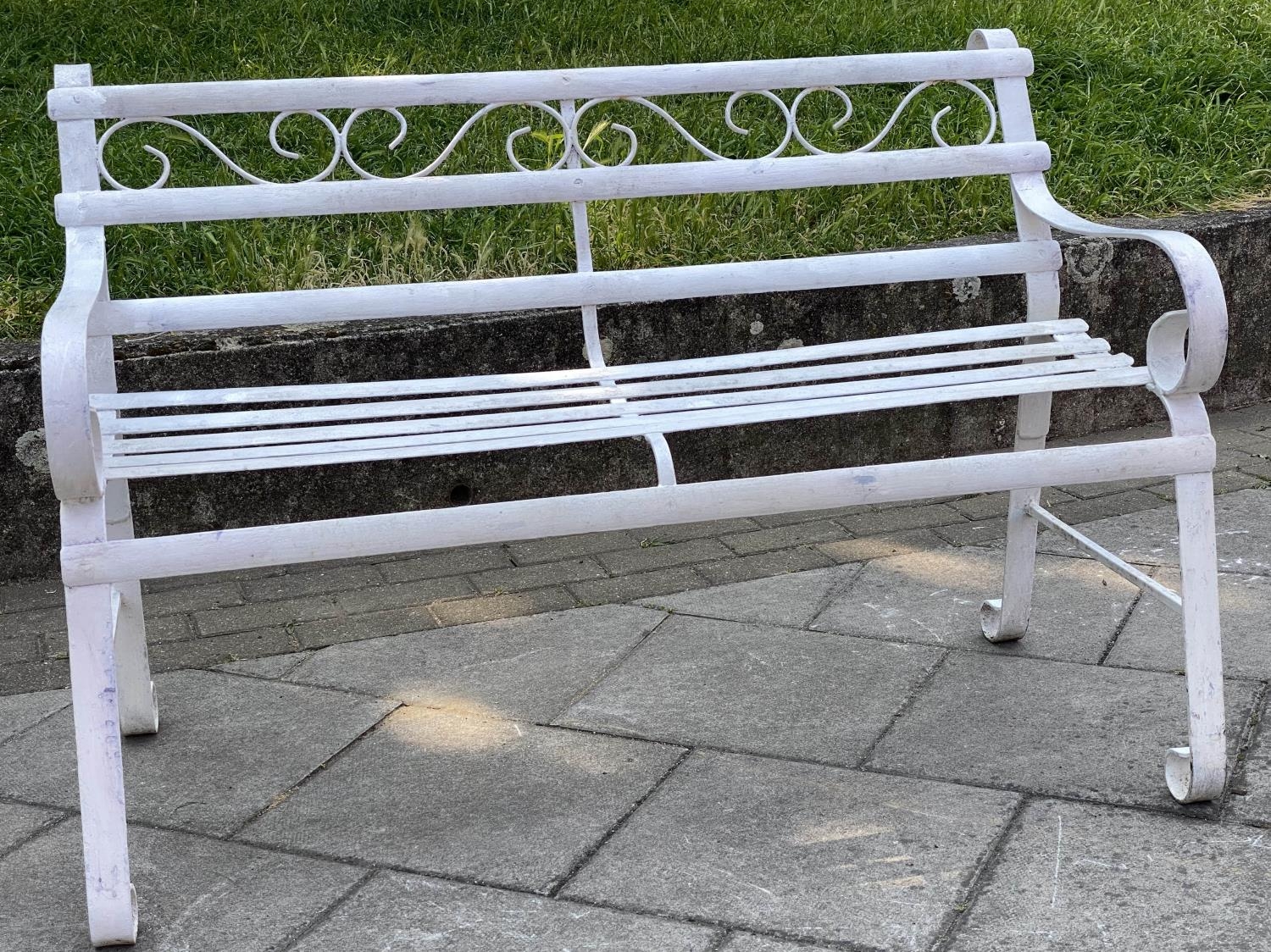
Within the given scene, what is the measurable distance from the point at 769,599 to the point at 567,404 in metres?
0.91

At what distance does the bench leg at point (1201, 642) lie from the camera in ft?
6.91

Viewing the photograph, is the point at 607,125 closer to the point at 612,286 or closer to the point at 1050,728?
the point at 612,286

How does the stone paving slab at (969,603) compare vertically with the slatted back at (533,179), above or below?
below

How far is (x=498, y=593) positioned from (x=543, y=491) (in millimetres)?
491

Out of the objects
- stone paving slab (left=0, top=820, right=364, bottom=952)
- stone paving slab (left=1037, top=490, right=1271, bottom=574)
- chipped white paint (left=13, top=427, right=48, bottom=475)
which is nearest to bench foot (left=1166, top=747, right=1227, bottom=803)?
stone paving slab (left=1037, top=490, right=1271, bottom=574)

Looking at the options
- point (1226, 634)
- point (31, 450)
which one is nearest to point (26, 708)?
point (31, 450)

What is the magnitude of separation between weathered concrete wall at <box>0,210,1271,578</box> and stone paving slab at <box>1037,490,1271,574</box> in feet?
1.85

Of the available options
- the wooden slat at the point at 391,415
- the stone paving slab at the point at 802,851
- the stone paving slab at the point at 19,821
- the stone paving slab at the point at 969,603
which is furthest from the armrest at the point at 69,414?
the stone paving slab at the point at 969,603

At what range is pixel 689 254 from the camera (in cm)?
404

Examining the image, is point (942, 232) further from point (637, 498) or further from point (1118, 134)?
point (637, 498)

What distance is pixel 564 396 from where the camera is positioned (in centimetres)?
230

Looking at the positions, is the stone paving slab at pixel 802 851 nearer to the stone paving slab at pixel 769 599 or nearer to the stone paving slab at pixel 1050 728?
the stone paving slab at pixel 1050 728

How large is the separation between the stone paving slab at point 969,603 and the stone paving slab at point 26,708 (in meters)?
1.45

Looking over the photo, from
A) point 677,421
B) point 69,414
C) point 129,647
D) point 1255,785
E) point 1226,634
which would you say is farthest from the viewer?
point 1226,634
